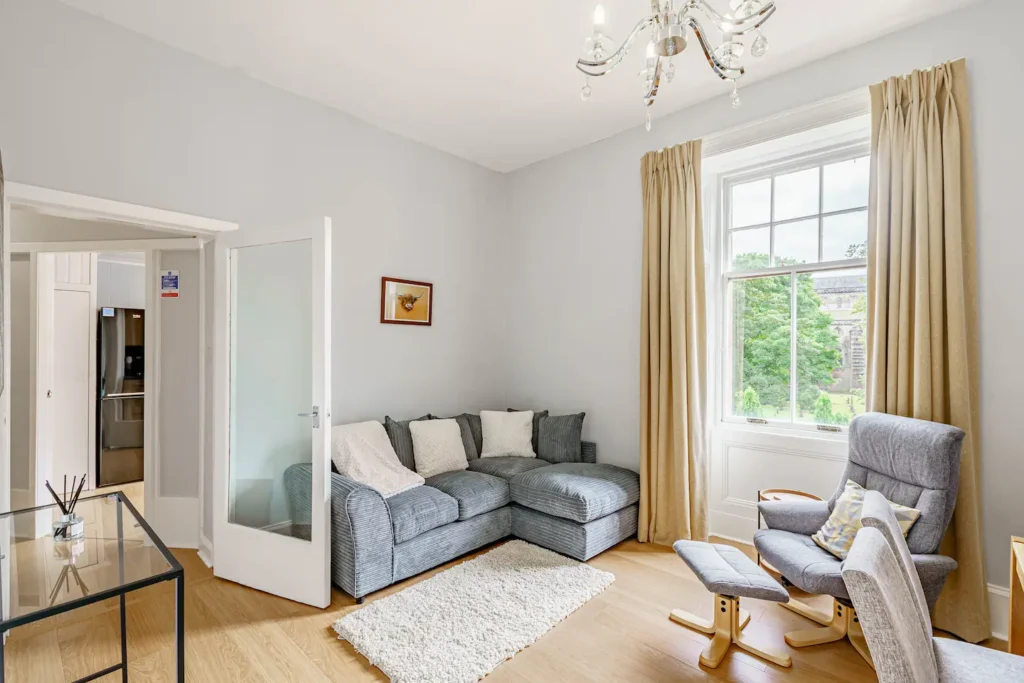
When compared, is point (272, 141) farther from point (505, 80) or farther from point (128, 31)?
point (505, 80)

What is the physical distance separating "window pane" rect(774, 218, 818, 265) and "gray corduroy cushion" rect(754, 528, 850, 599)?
5.70 ft

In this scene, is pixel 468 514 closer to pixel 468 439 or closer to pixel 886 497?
pixel 468 439

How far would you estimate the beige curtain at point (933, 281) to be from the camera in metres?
2.37

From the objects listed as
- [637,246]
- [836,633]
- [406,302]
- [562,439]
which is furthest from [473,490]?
[637,246]

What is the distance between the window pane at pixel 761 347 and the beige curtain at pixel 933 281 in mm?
675

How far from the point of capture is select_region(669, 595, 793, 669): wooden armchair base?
2133mm

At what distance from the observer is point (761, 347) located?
346cm

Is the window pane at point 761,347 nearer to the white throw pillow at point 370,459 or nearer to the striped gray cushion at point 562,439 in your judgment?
the striped gray cushion at point 562,439

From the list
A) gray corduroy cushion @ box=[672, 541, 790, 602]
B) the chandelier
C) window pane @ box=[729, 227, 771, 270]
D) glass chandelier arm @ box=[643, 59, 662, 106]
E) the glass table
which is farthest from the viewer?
window pane @ box=[729, 227, 771, 270]

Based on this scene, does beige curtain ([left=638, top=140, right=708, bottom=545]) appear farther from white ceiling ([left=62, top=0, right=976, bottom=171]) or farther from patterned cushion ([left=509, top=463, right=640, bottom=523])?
white ceiling ([left=62, top=0, right=976, bottom=171])

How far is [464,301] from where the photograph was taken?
4453 mm

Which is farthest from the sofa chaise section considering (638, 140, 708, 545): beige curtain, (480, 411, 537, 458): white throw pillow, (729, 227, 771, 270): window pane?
(729, 227, 771, 270): window pane

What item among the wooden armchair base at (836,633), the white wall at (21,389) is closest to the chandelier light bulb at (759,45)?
the wooden armchair base at (836,633)

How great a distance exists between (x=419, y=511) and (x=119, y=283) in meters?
4.10
